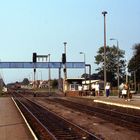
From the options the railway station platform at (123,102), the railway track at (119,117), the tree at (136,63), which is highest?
the tree at (136,63)

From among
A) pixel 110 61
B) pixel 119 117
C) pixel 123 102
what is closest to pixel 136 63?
pixel 110 61

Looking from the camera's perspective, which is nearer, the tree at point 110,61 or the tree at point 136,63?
the tree at point 136,63

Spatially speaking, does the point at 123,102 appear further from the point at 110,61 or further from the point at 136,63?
the point at 110,61

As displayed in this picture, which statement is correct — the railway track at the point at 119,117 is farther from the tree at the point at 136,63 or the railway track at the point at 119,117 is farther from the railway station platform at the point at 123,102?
the tree at the point at 136,63

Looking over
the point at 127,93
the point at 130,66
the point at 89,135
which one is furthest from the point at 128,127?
the point at 130,66

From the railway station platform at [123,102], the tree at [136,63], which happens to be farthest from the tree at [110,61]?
the railway station platform at [123,102]

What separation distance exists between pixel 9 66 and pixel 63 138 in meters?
106

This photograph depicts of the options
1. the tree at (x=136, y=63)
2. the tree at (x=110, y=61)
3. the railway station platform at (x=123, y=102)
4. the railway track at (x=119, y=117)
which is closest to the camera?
the railway track at (x=119, y=117)

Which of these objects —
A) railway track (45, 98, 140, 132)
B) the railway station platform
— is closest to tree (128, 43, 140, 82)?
the railway station platform

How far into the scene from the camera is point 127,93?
164 ft

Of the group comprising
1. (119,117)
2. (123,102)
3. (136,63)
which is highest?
(136,63)

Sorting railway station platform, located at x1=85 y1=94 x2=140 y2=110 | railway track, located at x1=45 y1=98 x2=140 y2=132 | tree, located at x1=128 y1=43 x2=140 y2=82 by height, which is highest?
tree, located at x1=128 y1=43 x2=140 y2=82

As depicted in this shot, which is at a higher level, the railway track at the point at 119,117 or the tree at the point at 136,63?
the tree at the point at 136,63

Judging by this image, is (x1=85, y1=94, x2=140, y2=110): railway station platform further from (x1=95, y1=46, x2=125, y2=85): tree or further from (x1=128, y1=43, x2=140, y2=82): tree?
(x1=95, y1=46, x2=125, y2=85): tree
